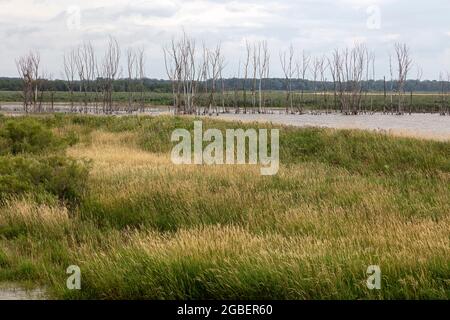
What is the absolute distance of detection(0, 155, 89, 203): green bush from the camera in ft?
40.1

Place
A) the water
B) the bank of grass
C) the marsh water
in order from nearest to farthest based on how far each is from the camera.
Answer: the bank of grass, the water, the marsh water

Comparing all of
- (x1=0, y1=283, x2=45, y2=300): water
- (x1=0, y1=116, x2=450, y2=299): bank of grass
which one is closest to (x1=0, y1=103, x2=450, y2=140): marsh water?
(x1=0, y1=116, x2=450, y2=299): bank of grass

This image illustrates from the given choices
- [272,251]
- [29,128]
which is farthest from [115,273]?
[29,128]

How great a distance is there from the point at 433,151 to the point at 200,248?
46.6 ft

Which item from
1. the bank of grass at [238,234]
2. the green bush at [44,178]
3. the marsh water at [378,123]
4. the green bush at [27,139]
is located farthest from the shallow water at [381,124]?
the green bush at [44,178]

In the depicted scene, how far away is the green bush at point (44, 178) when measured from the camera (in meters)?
12.2

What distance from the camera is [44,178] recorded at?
12.9m

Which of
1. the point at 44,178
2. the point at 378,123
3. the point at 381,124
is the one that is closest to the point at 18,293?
the point at 44,178

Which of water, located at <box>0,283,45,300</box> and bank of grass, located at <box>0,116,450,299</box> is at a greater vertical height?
bank of grass, located at <box>0,116,450,299</box>

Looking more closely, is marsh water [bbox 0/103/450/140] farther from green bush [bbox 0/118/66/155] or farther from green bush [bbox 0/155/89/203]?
green bush [bbox 0/155/89/203]

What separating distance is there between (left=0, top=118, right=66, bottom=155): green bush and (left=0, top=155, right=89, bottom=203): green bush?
8.45 m

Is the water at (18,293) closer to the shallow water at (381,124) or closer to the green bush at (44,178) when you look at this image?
the green bush at (44,178)

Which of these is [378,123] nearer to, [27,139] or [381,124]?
[381,124]

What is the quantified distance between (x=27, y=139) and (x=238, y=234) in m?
→ 16.6
